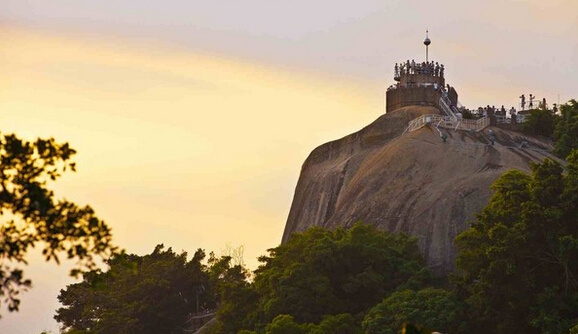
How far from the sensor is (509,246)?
73.5 metres

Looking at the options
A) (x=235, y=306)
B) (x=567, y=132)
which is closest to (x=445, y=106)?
(x=567, y=132)

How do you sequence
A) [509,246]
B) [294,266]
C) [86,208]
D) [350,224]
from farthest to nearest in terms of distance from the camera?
1. [350,224]
2. [294,266]
3. [509,246]
4. [86,208]

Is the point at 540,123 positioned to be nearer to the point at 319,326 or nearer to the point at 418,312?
the point at 418,312

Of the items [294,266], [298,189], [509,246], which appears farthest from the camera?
[298,189]

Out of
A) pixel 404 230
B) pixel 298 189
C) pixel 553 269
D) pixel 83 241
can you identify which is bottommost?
pixel 83 241

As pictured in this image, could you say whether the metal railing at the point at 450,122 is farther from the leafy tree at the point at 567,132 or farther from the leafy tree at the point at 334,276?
the leafy tree at the point at 334,276

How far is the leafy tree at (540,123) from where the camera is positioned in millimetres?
101875

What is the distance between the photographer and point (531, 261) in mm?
73812

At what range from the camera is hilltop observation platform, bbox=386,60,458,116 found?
111562 millimetres

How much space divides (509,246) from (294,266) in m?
13.2

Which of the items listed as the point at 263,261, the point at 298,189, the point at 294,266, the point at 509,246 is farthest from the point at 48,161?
the point at 298,189

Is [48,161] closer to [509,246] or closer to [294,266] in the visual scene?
[509,246]

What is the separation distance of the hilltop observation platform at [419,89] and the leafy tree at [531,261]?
117ft

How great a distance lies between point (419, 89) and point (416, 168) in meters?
17.3
